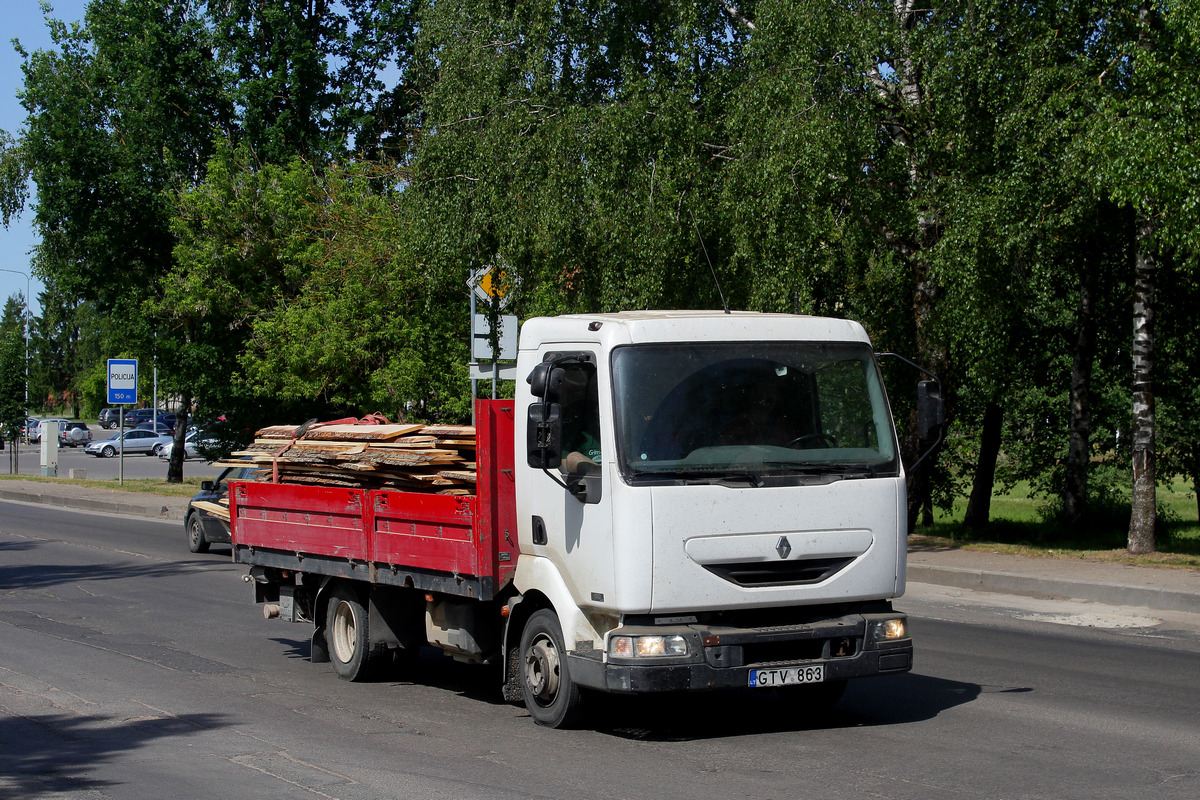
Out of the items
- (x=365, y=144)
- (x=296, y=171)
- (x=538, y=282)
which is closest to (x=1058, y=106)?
(x=538, y=282)

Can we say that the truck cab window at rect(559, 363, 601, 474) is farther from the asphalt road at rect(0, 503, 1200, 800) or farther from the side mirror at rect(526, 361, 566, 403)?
the asphalt road at rect(0, 503, 1200, 800)

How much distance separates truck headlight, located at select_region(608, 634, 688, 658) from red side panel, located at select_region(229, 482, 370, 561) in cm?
278

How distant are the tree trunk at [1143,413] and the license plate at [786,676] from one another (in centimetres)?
1174

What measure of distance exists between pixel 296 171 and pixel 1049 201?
59.7 feet

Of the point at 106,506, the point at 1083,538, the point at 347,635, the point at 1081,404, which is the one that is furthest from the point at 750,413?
the point at 106,506

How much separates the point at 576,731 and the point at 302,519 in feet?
10.8

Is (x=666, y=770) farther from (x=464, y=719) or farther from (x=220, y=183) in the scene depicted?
(x=220, y=183)

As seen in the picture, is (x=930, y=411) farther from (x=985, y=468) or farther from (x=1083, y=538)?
(x=985, y=468)

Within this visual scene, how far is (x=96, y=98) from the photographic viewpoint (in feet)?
117

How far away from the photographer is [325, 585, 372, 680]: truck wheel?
9.06 meters

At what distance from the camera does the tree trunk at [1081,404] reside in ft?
71.4

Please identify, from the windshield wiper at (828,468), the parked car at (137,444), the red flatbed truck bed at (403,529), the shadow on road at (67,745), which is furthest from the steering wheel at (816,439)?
the parked car at (137,444)

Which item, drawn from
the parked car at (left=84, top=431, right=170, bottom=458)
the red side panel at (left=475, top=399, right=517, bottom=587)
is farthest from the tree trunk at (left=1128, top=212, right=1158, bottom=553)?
the parked car at (left=84, top=431, right=170, bottom=458)

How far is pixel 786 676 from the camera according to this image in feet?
22.0
